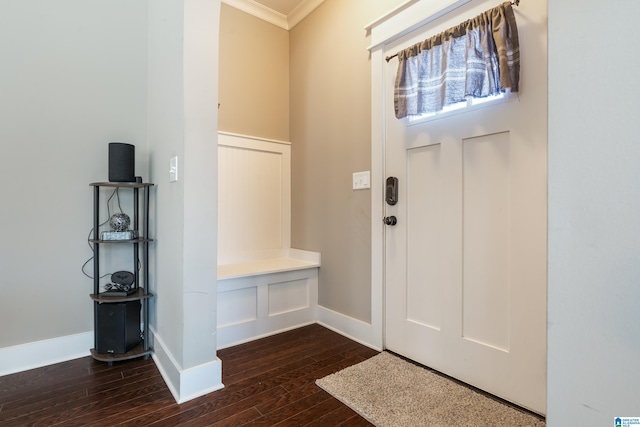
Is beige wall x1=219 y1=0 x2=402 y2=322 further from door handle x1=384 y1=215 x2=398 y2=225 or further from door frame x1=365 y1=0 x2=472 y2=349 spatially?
door handle x1=384 y1=215 x2=398 y2=225

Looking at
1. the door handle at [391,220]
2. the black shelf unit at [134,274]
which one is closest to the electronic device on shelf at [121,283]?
the black shelf unit at [134,274]

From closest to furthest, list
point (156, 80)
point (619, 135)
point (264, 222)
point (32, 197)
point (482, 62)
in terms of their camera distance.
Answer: point (619, 135)
point (482, 62)
point (32, 197)
point (156, 80)
point (264, 222)

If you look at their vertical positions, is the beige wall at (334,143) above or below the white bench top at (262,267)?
above

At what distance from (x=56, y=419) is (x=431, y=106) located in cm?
240

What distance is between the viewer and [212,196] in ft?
5.28

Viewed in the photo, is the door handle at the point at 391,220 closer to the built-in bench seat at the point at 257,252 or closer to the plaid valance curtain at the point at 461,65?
the plaid valance curtain at the point at 461,65

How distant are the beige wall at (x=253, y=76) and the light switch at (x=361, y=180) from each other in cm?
101

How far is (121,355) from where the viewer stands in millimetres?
1886

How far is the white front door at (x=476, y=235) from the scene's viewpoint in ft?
4.58

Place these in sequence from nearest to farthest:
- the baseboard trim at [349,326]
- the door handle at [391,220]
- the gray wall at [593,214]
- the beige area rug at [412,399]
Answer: the gray wall at [593,214], the beige area rug at [412,399], the door handle at [391,220], the baseboard trim at [349,326]

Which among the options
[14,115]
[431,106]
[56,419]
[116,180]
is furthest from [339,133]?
[56,419]

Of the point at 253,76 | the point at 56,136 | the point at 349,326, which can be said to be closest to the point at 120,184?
the point at 56,136

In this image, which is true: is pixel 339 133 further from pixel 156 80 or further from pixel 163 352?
pixel 163 352

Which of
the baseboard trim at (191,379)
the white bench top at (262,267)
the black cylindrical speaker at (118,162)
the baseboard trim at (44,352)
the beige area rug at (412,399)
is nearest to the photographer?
the beige area rug at (412,399)
